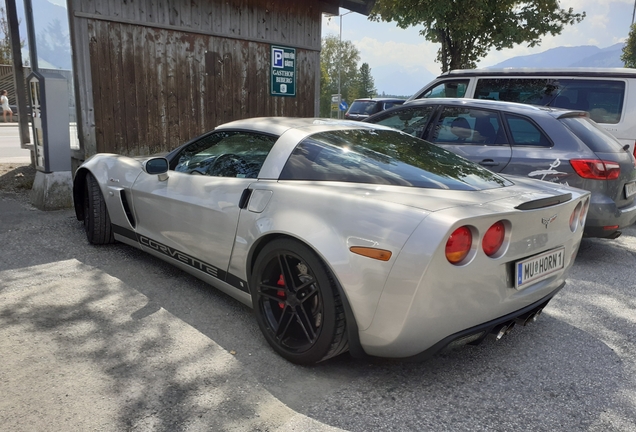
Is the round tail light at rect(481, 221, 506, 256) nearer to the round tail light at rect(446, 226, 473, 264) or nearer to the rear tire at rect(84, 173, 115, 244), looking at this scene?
the round tail light at rect(446, 226, 473, 264)

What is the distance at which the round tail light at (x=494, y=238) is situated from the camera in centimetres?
234

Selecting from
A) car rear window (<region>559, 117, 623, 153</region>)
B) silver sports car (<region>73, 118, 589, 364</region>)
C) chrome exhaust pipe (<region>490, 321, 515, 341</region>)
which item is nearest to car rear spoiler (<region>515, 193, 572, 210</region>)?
silver sports car (<region>73, 118, 589, 364</region>)

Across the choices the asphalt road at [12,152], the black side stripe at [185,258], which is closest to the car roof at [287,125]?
the black side stripe at [185,258]

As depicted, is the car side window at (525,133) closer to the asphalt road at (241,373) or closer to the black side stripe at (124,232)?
the asphalt road at (241,373)

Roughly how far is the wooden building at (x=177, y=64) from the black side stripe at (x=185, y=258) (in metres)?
3.26

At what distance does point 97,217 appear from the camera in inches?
179

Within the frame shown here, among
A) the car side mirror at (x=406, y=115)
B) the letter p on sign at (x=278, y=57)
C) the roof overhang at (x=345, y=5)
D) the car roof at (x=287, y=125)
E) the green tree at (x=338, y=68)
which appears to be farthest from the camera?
the green tree at (x=338, y=68)

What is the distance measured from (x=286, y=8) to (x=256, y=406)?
7982mm

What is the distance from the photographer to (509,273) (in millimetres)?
2469

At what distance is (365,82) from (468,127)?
324 feet

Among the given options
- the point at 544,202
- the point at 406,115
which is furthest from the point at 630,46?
the point at 544,202

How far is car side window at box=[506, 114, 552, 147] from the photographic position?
190 inches

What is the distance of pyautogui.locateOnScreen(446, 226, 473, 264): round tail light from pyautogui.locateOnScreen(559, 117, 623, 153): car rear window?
3041 mm

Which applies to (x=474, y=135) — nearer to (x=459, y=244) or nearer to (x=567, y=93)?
(x=567, y=93)
